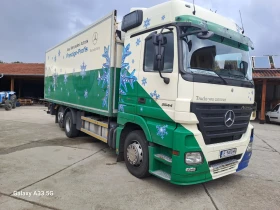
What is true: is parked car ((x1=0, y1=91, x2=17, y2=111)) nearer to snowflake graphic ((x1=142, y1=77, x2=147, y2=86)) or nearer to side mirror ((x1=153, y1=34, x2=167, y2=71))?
snowflake graphic ((x1=142, y1=77, x2=147, y2=86))

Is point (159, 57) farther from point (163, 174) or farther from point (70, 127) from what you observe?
point (70, 127)

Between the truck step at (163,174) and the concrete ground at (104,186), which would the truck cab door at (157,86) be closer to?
the truck step at (163,174)

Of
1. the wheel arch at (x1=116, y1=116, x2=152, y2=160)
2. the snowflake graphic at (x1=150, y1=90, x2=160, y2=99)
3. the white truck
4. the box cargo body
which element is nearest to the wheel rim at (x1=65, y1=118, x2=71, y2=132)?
the box cargo body

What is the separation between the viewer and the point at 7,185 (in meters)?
4.03

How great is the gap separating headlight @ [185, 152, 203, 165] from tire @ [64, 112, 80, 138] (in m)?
5.16

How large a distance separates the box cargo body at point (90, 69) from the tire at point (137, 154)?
3.08 ft

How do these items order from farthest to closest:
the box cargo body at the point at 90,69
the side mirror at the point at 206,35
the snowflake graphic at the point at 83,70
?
the snowflake graphic at the point at 83,70 → the box cargo body at the point at 90,69 → the side mirror at the point at 206,35

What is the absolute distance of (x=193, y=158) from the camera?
11.6ft

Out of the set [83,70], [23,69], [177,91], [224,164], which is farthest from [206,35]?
Answer: [23,69]

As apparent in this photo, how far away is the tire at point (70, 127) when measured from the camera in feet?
25.7

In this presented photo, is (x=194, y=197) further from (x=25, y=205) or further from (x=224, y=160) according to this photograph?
(x=25, y=205)

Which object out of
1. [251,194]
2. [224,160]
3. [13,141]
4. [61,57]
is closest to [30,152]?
[13,141]

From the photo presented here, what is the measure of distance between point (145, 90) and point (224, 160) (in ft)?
5.95

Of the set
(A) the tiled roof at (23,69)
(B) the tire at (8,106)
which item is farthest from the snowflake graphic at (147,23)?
(A) the tiled roof at (23,69)
